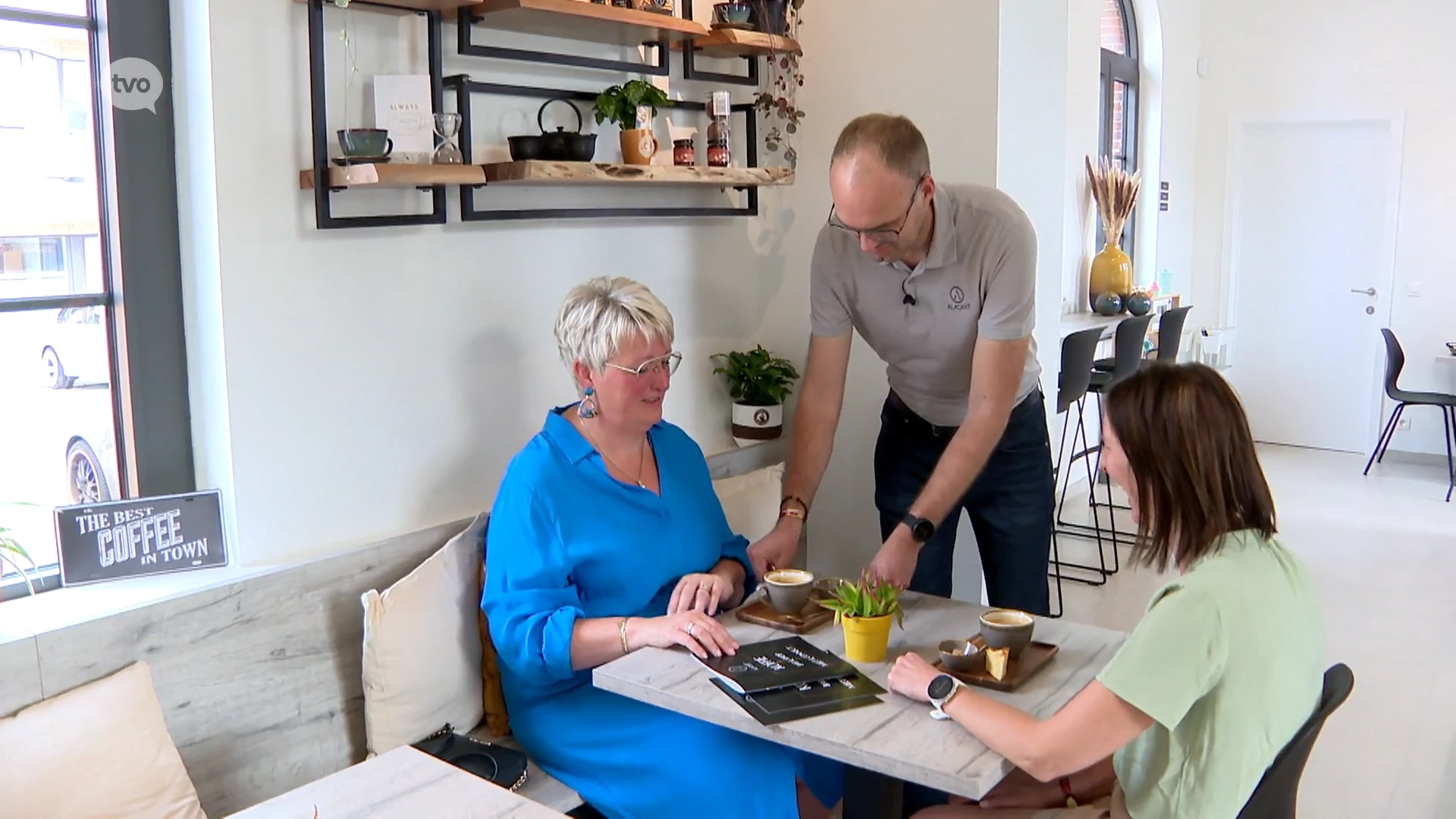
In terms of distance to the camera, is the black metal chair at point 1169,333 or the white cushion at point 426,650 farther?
the black metal chair at point 1169,333

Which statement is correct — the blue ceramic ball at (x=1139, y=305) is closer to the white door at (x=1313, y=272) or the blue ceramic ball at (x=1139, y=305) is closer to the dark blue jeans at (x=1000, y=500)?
the white door at (x=1313, y=272)

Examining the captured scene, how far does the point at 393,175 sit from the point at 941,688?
133cm

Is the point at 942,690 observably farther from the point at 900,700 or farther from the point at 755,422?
the point at 755,422

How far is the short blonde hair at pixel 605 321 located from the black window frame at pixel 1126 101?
5357mm

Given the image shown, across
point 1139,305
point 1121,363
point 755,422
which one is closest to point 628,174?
point 755,422

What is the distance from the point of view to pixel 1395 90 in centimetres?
741

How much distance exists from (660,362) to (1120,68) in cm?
591

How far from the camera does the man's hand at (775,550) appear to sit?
8.14 feet

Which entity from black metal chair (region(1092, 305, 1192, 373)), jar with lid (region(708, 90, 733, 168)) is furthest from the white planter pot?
black metal chair (region(1092, 305, 1192, 373))

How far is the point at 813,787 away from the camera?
2.35m

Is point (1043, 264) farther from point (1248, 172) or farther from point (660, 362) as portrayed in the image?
point (1248, 172)

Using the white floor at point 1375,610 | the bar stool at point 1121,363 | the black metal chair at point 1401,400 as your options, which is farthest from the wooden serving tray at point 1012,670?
the black metal chair at point 1401,400

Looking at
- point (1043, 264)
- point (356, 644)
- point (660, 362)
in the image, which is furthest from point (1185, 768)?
point (1043, 264)

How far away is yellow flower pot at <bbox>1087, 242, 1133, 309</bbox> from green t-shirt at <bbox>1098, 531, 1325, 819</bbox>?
5115 millimetres
